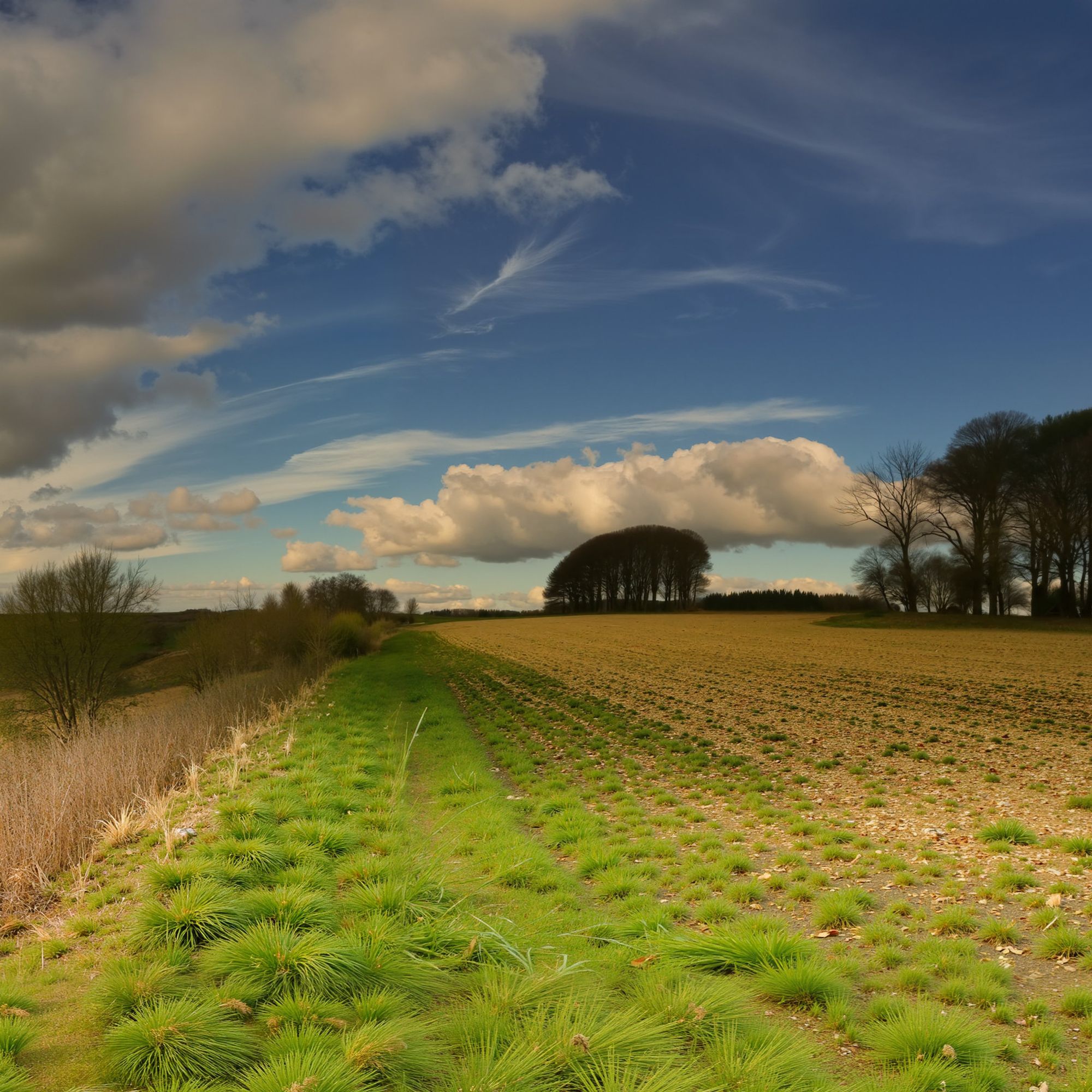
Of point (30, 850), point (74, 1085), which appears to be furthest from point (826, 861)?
point (30, 850)

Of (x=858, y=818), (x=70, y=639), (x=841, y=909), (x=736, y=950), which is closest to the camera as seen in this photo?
(x=736, y=950)

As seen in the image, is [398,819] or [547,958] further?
[398,819]

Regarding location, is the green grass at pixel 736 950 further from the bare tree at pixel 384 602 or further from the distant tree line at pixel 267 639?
the bare tree at pixel 384 602

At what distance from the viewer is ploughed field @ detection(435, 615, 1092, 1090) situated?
5.71 m

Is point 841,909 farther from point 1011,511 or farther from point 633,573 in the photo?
point 633,573

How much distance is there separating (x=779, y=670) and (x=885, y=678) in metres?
4.12

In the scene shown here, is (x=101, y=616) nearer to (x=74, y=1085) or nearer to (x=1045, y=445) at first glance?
(x=74, y=1085)

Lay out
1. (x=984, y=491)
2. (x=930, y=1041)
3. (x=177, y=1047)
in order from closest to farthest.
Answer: (x=177, y=1047) → (x=930, y=1041) → (x=984, y=491)

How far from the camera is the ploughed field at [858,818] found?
5.71 metres

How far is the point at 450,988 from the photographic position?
5215 millimetres

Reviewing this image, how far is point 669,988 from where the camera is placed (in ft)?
16.9

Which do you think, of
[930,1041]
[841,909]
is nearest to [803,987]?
[930,1041]

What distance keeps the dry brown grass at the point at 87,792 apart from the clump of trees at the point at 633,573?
84.8 meters

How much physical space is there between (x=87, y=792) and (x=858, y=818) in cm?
1036
